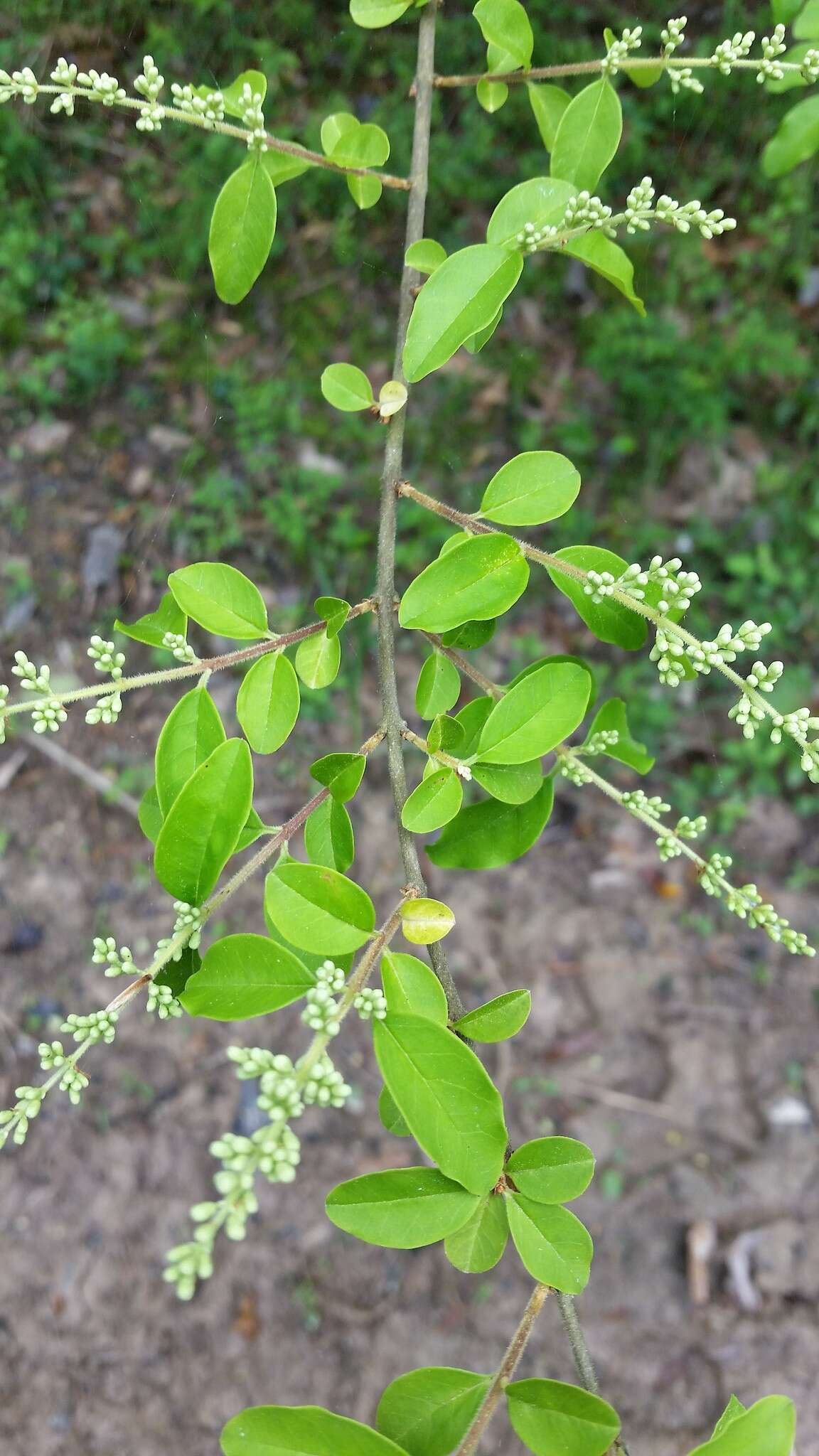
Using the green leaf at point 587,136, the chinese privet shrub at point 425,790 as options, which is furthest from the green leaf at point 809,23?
the green leaf at point 587,136

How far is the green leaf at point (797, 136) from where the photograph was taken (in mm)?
1649

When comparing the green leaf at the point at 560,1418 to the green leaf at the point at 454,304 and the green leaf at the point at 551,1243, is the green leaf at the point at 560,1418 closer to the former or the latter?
the green leaf at the point at 551,1243

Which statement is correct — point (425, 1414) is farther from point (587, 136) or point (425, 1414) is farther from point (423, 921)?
point (587, 136)

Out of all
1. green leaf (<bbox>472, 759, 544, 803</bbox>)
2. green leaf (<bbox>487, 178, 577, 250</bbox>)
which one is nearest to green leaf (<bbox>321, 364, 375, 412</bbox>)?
green leaf (<bbox>487, 178, 577, 250</bbox>)

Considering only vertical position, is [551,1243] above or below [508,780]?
below

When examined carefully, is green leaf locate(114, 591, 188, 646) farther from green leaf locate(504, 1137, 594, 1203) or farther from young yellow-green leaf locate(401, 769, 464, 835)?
green leaf locate(504, 1137, 594, 1203)

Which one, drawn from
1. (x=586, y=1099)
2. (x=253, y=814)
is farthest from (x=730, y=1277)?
(x=253, y=814)

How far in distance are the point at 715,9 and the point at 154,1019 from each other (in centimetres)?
353

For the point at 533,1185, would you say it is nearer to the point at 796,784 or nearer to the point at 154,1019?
the point at 154,1019

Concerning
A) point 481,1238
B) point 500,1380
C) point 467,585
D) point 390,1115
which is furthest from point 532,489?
point 500,1380

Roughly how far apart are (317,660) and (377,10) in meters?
1.04

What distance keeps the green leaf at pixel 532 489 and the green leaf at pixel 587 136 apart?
18.2 inches

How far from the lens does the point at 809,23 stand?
1.48m

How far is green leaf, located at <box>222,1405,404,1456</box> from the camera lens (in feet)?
3.37
